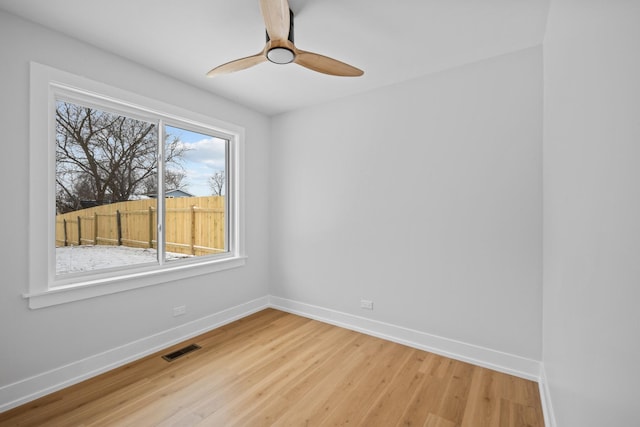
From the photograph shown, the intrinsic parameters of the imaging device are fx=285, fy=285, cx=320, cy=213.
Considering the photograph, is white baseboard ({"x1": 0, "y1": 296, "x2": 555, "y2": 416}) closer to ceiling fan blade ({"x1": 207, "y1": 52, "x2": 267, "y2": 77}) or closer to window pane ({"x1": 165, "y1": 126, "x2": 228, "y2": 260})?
window pane ({"x1": 165, "y1": 126, "x2": 228, "y2": 260})

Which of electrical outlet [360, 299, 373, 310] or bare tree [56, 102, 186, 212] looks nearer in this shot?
bare tree [56, 102, 186, 212]

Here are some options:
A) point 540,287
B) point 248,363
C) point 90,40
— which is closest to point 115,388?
point 248,363

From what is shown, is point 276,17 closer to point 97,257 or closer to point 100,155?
point 100,155

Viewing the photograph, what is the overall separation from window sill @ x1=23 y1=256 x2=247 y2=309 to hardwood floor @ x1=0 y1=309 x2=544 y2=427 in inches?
25.3

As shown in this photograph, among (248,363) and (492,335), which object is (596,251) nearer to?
(492,335)

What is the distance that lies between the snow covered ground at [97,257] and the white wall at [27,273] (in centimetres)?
27

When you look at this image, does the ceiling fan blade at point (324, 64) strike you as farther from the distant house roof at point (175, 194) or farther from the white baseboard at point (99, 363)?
the white baseboard at point (99, 363)

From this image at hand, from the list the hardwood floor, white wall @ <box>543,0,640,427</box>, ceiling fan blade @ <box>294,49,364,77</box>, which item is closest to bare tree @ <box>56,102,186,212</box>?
the hardwood floor

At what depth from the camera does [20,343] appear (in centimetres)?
191

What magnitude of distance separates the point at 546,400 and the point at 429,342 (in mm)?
939

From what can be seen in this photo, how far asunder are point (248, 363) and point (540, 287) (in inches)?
95.9

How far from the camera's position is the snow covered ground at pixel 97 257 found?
2225 mm

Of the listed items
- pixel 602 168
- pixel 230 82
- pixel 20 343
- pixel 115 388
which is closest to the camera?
pixel 602 168

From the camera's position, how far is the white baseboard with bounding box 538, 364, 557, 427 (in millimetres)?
1686
